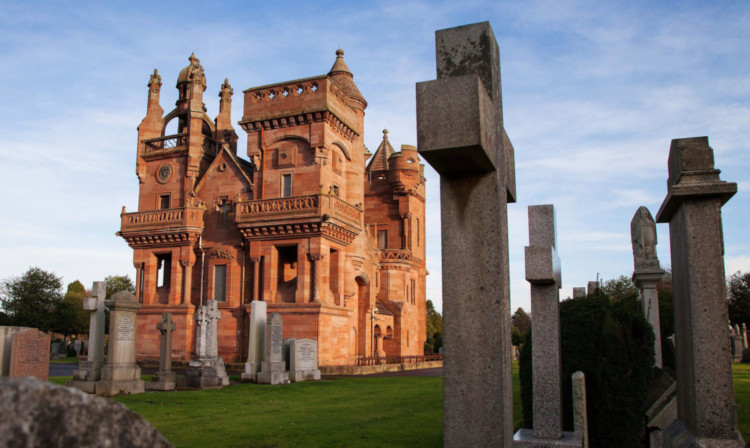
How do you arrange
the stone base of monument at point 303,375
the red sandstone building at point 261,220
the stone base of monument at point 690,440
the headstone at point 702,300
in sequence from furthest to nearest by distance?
1. the red sandstone building at point 261,220
2. the stone base of monument at point 303,375
3. the headstone at point 702,300
4. the stone base of monument at point 690,440

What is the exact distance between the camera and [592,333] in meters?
Result: 8.30

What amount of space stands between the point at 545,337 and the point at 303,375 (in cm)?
1943

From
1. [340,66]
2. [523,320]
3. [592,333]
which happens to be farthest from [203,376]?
[523,320]

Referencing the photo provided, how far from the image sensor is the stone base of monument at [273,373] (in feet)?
73.0

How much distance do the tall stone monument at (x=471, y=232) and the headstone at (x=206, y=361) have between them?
60.8ft

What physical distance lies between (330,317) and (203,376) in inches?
409

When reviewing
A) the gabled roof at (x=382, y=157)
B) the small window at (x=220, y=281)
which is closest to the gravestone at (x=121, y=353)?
the small window at (x=220, y=281)

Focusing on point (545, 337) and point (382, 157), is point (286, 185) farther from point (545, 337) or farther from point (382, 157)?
point (545, 337)

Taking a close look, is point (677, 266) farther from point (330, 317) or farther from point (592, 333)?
point (330, 317)

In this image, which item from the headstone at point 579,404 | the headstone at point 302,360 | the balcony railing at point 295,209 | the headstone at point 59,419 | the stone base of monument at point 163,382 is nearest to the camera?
the headstone at point 59,419

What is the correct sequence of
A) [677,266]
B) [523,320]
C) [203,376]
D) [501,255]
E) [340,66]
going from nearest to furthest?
[501,255] < [677,266] < [203,376] < [340,66] < [523,320]

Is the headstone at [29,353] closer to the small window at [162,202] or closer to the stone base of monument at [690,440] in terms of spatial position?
the stone base of monument at [690,440]

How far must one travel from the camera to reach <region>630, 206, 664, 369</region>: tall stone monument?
10.7m

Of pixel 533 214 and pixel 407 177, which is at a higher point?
pixel 407 177
